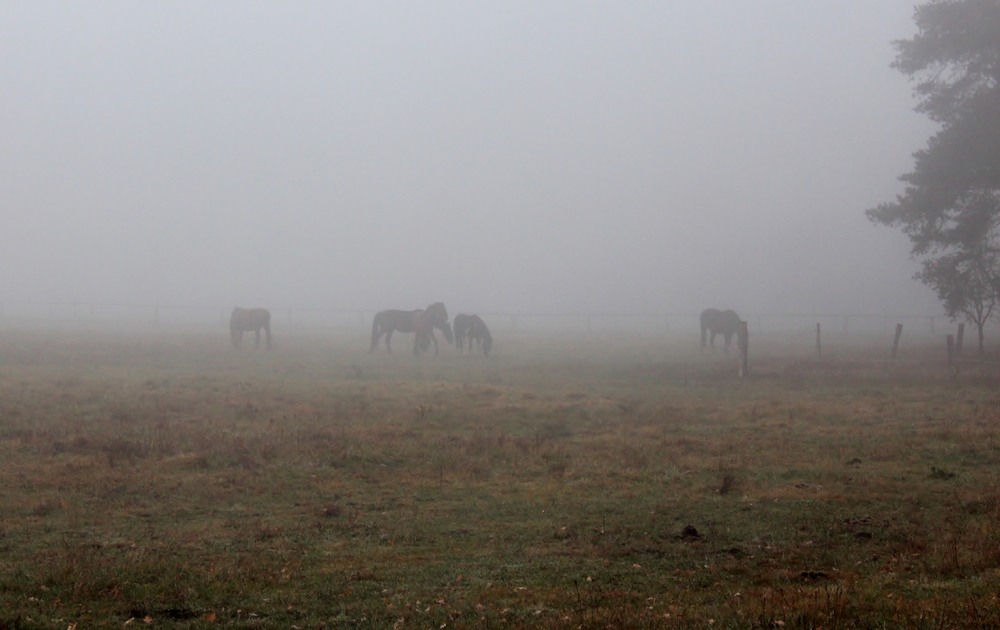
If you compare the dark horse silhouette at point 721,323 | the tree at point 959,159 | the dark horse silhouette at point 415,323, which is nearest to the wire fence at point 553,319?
the dark horse silhouette at point 415,323

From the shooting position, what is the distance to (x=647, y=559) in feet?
26.9

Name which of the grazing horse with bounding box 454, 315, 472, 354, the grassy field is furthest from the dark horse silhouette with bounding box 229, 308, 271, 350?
the grassy field

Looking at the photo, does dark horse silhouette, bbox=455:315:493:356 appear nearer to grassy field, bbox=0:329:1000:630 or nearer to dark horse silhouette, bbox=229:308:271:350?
dark horse silhouette, bbox=229:308:271:350

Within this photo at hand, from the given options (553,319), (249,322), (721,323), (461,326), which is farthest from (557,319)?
(249,322)

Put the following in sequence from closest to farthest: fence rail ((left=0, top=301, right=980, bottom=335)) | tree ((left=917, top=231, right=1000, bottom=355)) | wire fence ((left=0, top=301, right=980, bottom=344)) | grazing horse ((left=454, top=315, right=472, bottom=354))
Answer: tree ((left=917, top=231, right=1000, bottom=355)) → grazing horse ((left=454, top=315, right=472, bottom=354)) → wire fence ((left=0, top=301, right=980, bottom=344)) → fence rail ((left=0, top=301, right=980, bottom=335))

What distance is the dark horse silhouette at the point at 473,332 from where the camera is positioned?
38.2 meters

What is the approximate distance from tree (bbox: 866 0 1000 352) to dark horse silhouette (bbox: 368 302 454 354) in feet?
66.0

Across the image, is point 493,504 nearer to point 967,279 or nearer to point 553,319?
point 967,279

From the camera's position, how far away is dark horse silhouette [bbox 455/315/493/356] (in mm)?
38188

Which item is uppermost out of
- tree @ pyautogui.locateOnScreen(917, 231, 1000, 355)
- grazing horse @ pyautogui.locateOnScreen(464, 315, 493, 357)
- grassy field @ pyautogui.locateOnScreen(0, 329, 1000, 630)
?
→ tree @ pyautogui.locateOnScreen(917, 231, 1000, 355)

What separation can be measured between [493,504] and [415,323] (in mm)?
28102

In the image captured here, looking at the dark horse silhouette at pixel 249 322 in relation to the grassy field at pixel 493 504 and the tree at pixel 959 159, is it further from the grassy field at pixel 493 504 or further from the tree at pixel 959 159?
the tree at pixel 959 159

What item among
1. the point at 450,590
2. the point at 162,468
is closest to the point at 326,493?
the point at 162,468

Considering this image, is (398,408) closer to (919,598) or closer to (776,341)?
(919,598)
